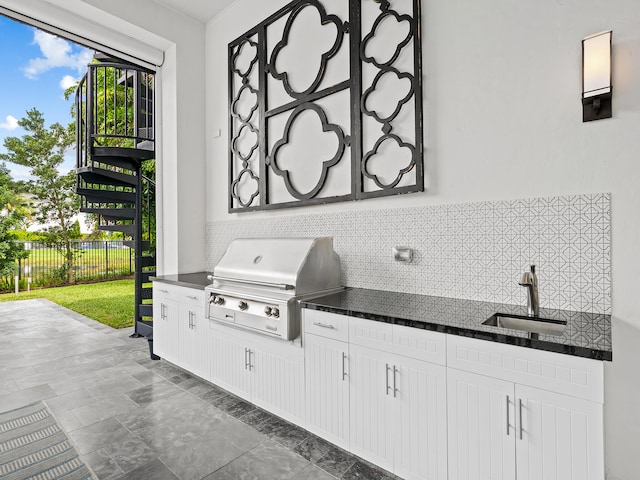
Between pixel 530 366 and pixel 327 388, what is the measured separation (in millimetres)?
1078

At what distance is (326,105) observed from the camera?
107 inches

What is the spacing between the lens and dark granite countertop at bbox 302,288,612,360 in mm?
1207

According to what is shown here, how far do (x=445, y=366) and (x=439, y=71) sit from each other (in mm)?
1744

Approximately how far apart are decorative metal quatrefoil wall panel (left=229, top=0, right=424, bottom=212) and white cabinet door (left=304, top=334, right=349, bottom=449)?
3.59 ft

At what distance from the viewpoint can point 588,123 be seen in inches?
65.2

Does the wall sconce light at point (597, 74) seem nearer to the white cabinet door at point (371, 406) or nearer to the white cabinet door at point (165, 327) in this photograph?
the white cabinet door at point (371, 406)

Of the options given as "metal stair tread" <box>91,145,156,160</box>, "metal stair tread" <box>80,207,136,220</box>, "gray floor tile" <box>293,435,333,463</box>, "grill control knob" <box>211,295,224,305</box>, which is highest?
"metal stair tread" <box>91,145,156,160</box>

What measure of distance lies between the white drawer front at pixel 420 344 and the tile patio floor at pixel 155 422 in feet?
2.38

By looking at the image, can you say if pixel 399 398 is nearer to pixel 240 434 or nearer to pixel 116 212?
pixel 240 434

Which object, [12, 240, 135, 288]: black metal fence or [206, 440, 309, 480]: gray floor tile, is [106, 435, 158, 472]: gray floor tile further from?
[12, 240, 135, 288]: black metal fence

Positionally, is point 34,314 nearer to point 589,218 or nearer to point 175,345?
point 175,345

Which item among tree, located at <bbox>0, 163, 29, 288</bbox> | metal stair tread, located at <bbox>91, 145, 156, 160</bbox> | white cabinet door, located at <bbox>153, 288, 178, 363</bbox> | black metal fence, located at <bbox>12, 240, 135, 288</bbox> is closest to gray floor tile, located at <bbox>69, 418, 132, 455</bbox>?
white cabinet door, located at <bbox>153, 288, 178, 363</bbox>

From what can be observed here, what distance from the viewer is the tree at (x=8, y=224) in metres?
7.10

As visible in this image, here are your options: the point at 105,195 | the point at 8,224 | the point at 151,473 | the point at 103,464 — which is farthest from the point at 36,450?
the point at 8,224
